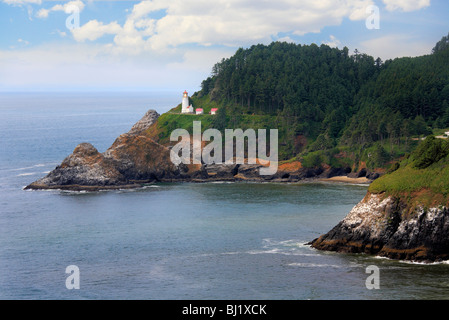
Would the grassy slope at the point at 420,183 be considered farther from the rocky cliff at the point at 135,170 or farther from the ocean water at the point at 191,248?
the rocky cliff at the point at 135,170

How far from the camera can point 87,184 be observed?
10894cm

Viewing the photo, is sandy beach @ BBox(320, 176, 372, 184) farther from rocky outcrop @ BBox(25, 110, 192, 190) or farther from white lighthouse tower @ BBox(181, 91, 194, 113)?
white lighthouse tower @ BBox(181, 91, 194, 113)

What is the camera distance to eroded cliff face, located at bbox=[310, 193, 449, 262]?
57250 mm

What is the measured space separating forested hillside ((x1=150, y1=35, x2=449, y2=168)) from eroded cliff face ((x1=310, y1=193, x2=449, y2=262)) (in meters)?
54.2

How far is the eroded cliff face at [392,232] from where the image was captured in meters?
57.2

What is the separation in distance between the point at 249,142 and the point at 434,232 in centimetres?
8236

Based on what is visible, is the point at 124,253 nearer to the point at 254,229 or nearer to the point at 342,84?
the point at 254,229

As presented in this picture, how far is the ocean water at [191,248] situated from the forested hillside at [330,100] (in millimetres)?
21885

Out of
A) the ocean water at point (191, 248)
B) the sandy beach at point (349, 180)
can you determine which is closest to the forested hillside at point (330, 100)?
the sandy beach at point (349, 180)

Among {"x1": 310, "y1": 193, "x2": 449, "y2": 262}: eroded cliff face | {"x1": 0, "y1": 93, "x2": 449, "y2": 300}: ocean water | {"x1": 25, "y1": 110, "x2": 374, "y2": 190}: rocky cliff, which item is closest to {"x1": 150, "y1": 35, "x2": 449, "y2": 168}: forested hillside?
{"x1": 25, "y1": 110, "x2": 374, "y2": 190}: rocky cliff

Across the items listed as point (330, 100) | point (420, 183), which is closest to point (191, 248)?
point (420, 183)

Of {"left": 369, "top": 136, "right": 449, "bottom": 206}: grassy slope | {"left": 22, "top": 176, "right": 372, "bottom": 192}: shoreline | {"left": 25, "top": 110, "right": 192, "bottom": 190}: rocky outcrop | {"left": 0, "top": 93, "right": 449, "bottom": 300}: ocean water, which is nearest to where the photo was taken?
{"left": 0, "top": 93, "right": 449, "bottom": 300}: ocean water

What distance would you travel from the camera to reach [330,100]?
15100 cm
